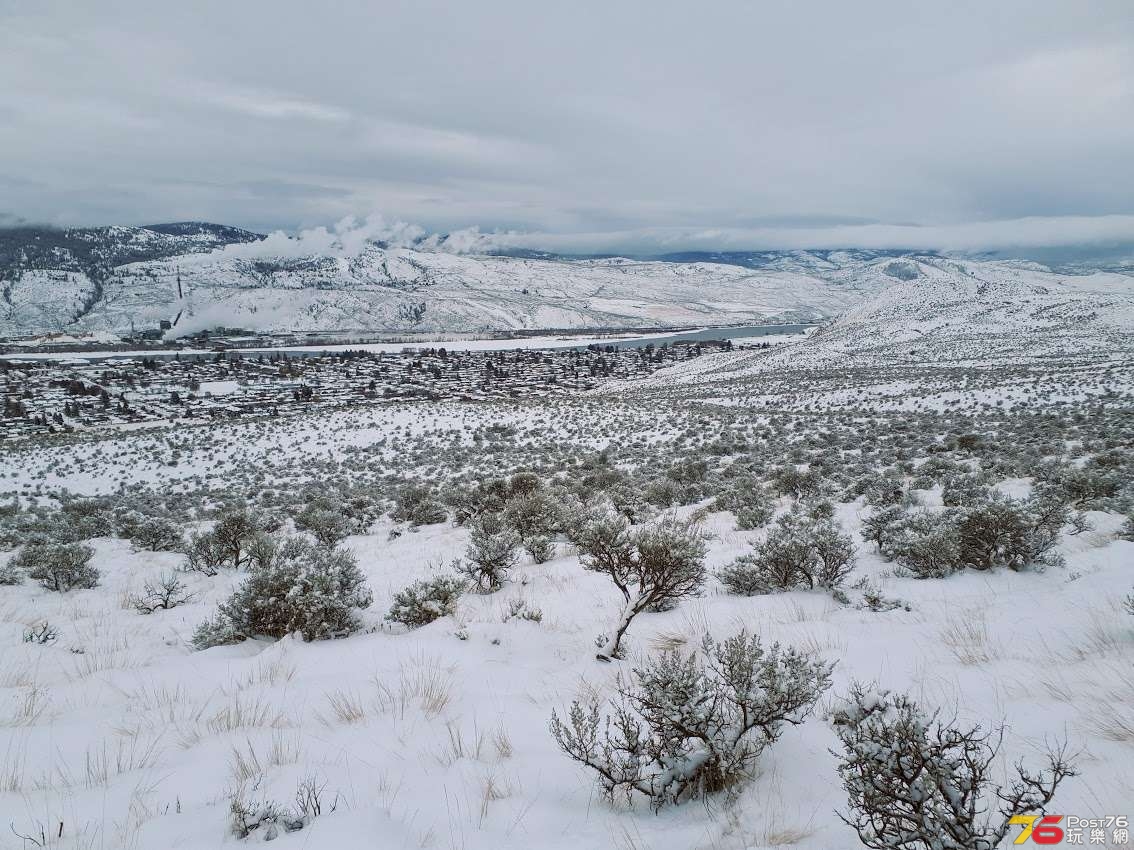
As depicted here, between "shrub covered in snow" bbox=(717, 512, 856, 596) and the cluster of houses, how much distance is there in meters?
62.0

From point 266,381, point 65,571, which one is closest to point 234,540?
point 65,571

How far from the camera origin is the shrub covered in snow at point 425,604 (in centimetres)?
573

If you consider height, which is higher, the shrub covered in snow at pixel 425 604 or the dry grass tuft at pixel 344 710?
the dry grass tuft at pixel 344 710

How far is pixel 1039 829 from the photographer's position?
2078 millimetres

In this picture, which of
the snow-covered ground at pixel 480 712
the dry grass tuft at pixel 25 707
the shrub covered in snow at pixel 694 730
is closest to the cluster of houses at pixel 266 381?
the dry grass tuft at pixel 25 707

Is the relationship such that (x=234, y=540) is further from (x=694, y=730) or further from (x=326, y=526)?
(x=694, y=730)

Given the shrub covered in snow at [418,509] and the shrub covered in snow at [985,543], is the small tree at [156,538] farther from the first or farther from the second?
the shrub covered in snow at [985,543]

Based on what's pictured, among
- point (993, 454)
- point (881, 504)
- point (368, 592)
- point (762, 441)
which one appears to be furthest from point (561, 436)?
point (368, 592)

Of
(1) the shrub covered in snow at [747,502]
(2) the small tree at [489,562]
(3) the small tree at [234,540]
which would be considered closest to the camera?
(2) the small tree at [489,562]

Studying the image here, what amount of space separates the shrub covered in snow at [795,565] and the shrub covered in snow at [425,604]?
10.3 feet

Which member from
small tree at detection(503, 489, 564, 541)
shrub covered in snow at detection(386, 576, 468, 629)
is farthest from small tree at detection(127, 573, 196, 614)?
small tree at detection(503, 489, 564, 541)

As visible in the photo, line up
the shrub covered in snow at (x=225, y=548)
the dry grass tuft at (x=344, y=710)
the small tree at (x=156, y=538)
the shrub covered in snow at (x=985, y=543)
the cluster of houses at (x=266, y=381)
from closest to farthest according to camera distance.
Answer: the dry grass tuft at (x=344, y=710), the shrub covered in snow at (x=985, y=543), the shrub covered in snow at (x=225, y=548), the small tree at (x=156, y=538), the cluster of houses at (x=266, y=381)

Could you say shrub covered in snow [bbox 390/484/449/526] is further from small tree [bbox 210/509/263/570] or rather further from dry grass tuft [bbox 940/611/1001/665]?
dry grass tuft [bbox 940/611/1001/665]

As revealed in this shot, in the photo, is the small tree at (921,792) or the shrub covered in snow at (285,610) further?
the shrub covered in snow at (285,610)
